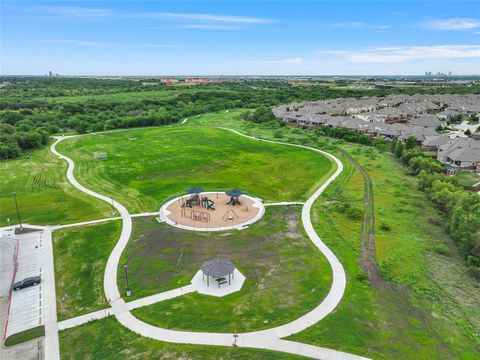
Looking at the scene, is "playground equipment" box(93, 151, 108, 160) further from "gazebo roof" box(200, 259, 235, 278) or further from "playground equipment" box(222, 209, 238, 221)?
"gazebo roof" box(200, 259, 235, 278)

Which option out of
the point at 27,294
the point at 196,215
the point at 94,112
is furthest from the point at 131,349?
the point at 94,112

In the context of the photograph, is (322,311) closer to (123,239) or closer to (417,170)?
(123,239)

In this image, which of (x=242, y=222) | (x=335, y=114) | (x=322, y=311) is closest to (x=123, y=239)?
(x=242, y=222)

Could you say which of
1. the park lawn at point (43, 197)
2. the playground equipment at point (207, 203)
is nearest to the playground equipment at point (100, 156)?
the park lawn at point (43, 197)

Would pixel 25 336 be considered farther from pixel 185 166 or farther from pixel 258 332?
pixel 185 166

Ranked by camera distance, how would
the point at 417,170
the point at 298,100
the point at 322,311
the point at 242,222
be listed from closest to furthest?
the point at 322,311 → the point at 242,222 → the point at 417,170 → the point at 298,100

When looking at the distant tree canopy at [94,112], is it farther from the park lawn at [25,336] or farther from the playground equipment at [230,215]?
the park lawn at [25,336]
